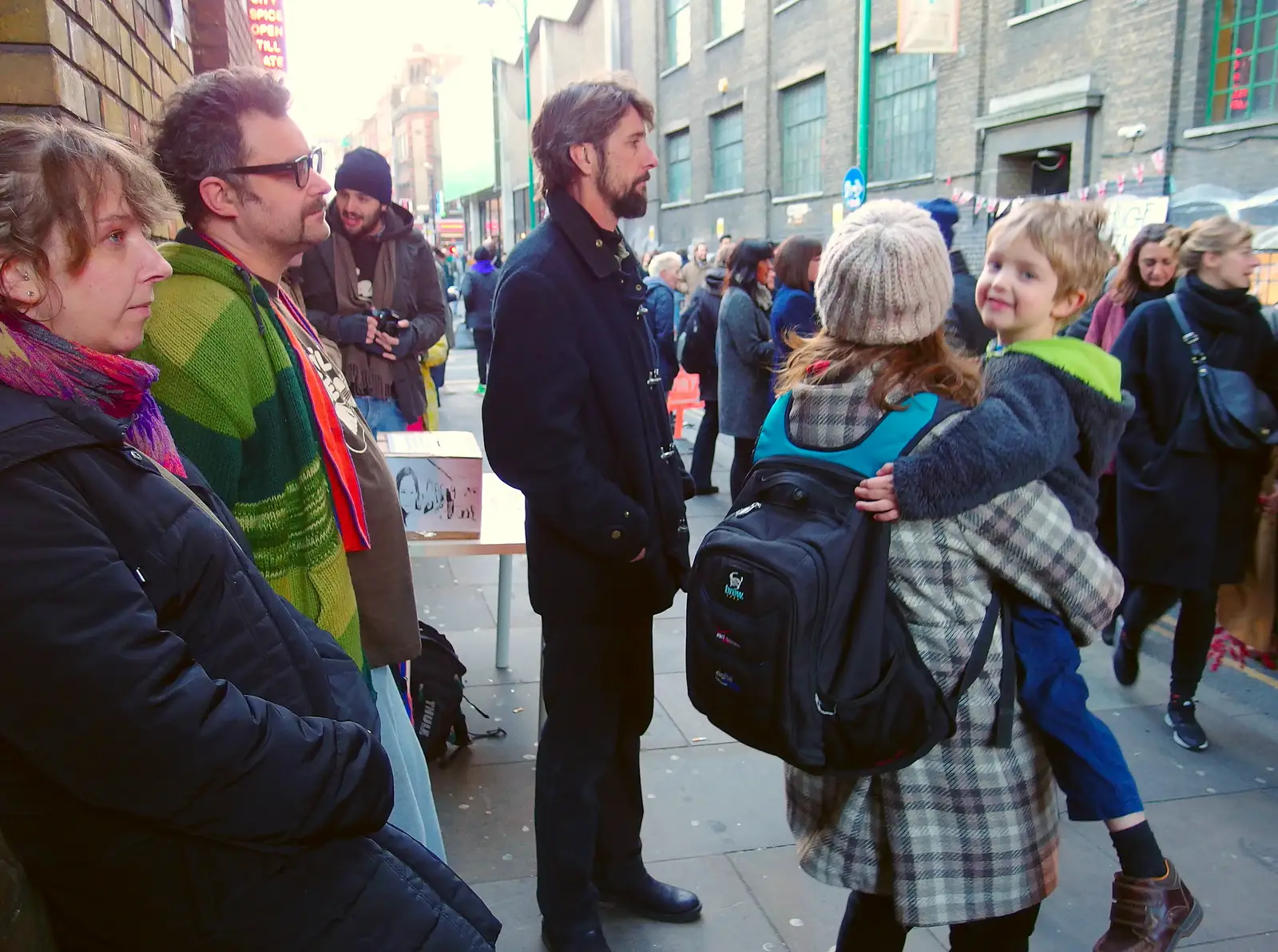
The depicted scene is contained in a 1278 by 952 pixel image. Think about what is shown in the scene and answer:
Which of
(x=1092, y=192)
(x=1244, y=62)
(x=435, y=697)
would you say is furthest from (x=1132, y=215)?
(x=435, y=697)

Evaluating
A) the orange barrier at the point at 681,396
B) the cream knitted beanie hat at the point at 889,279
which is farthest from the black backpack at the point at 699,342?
the cream knitted beanie hat at the point at 889,279

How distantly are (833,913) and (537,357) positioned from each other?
1.76 meters

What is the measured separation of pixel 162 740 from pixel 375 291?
393 centimetres

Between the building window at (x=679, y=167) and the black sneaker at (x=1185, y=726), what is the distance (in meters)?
23.0

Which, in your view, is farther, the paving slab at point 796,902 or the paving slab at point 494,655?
the paving slab at point 494,655

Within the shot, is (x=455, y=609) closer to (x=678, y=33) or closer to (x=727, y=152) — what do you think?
(x=727, y=152)

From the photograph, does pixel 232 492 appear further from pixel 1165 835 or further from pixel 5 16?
pixel 1165 835

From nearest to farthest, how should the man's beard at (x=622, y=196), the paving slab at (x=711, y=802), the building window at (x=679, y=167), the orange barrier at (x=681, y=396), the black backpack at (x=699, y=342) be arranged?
the man's beard at (x=622, y=196)
the paving slab at (x=711, y=802)
the black backpack at (x=699, y=342)
the orange barrier at (x=681, y=396)
the building window at (x=679, y=167)

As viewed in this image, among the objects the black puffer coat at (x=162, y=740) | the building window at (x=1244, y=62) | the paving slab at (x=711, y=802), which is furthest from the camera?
the building window at (x=1244, y=62)

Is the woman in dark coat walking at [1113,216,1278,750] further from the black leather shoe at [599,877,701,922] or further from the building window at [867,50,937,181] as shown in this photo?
the building window at [867,50,937,181]

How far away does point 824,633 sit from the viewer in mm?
1784

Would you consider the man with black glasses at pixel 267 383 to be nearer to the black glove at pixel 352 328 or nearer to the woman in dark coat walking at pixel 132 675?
the woman in dark coat walking at pixel 132 675

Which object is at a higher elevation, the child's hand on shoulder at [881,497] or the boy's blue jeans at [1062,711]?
the child's hand on shoulder at [881,497]

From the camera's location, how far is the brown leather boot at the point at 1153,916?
2016 mm
